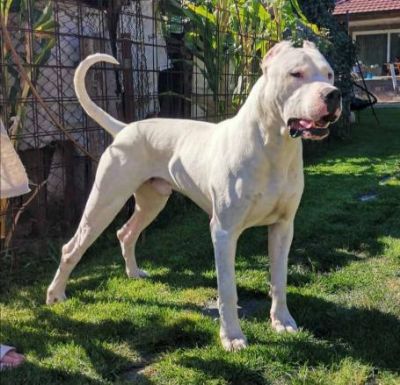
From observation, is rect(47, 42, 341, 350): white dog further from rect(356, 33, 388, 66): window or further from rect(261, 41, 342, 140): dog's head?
rect(356, 33, 388, 66): window

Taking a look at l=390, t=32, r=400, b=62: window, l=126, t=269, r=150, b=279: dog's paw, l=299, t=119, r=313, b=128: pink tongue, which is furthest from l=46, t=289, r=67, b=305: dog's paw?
l=390, t=32, r=400, b=62: window

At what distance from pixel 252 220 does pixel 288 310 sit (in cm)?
74

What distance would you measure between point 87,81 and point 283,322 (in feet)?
10.4

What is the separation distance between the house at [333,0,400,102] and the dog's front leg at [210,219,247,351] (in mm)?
17337

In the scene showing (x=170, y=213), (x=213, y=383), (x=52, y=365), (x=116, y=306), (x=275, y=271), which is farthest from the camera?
(x=170, y=213)

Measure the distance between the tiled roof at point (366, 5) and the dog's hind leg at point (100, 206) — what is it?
17630mm

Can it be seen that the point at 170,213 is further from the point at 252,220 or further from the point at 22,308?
the point at 252,220

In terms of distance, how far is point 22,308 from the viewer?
3.54 m

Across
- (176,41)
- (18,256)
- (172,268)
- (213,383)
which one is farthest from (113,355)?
(176,41)

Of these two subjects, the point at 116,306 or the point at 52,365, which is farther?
the point at 116,306

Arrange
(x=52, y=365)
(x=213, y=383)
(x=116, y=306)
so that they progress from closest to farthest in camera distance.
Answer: (x=213, y=383)
(x=52, y=365)
(x=116, y=306)

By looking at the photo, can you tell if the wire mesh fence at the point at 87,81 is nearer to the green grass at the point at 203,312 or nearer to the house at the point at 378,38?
the green grass at the point at 203,312

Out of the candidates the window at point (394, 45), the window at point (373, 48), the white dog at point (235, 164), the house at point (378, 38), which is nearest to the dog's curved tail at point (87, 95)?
the white dog at point (235, 164)

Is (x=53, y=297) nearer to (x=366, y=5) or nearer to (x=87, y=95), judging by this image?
(x=87, y=95)
